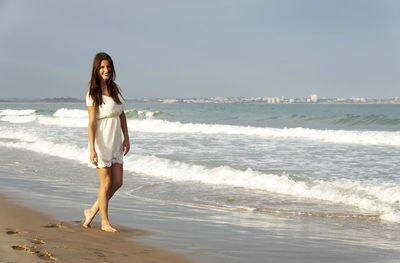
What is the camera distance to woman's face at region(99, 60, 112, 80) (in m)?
4.89

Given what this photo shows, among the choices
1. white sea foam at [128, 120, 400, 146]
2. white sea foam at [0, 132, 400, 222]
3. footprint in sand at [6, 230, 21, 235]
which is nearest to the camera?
footprint in sand at [6, 230, 21, 235]

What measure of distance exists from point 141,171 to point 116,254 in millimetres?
7126

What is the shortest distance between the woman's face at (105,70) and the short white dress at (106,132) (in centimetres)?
20

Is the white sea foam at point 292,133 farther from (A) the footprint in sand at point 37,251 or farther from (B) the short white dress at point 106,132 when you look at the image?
(A) the footprint in sand at point 37,251

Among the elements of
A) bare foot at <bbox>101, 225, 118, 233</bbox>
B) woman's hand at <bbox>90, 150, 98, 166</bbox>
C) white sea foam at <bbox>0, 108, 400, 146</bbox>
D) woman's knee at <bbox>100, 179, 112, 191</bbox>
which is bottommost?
white sea foam at <bbox>0, 108, 400, 146</bbox>

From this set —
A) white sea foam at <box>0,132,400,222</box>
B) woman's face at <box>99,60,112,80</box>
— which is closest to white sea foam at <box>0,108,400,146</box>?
white sea foam at <box>0,132,400,222</box>

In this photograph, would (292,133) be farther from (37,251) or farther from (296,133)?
(37,251)

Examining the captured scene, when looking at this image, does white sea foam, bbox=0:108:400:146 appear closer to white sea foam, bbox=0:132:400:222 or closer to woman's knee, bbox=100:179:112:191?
white sea foam, bbox=0:132:400:222

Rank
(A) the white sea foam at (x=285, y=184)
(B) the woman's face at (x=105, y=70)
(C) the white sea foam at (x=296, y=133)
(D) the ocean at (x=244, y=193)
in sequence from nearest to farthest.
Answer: (B) the woman's face at (x=105, y=70) → (D) the ocean at (x=244, y=193) → (A) the white sea foam at (x=285, y=184) → (C) the white sea foam at (x=296, y=133)

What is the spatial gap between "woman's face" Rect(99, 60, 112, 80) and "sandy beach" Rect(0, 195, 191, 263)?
5.10 feet

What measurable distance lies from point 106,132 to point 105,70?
62 centimetres

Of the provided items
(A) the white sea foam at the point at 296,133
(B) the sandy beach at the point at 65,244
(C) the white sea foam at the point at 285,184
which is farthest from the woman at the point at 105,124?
(A) the white sea foam at the point at 296,133

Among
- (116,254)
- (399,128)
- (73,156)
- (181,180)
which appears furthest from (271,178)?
(399,128)

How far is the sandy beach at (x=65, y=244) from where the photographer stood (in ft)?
12.1
